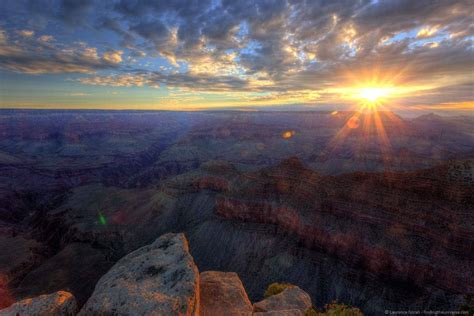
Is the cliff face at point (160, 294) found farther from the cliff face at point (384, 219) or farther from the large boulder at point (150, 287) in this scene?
the cliff face at point (384, 219)

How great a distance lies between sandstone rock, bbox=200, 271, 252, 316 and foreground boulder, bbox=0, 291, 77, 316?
7831 mm

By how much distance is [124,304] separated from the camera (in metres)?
13.0

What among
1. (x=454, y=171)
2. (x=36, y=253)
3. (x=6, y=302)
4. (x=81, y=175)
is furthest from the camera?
(x=81, y=175)

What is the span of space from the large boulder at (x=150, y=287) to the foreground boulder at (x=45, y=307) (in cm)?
136

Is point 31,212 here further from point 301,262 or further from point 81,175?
point 301,262

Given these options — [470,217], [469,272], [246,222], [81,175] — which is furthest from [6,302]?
[81,175]

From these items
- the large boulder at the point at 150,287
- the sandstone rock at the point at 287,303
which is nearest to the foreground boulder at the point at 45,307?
the large boulder at the point at 150,287

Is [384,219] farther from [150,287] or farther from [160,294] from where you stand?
[150,287]

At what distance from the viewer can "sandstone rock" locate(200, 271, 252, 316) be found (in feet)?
53.1

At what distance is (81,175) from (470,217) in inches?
5672

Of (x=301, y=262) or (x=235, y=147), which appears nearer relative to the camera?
(x=301, y=262)

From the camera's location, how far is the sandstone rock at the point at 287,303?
1959 centimetres

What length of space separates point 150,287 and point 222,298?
5.51 metres

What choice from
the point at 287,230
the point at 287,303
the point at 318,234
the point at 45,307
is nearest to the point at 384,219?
the point at 318,234
